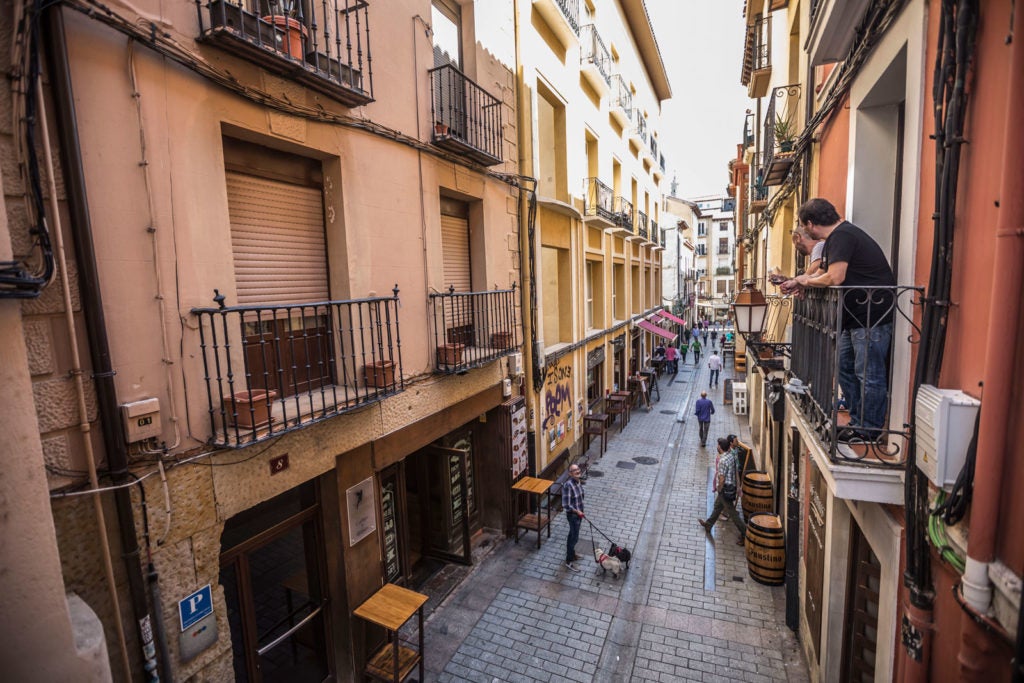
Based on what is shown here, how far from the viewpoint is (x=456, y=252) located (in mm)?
8242

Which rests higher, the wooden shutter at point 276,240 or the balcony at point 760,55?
the balcony at point 760,55

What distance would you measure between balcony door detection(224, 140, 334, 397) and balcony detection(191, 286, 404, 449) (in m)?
0.02

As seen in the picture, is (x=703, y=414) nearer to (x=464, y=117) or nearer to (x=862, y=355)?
(x=464, y=117)

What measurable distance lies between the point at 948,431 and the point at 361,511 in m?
5.55

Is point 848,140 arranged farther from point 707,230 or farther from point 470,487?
point 707,230

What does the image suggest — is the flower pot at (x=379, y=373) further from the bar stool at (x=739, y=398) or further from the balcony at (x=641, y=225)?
the bar stool at (x=739, y=398)

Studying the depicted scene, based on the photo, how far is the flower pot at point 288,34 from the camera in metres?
4.32

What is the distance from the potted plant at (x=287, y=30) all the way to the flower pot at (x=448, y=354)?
12.7 feet

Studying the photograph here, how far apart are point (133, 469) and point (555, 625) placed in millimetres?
5860

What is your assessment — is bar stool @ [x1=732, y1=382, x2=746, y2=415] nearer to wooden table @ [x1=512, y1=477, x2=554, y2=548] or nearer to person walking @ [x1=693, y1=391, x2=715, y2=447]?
person walking @ [x1=693, y1=391, x2=715, y2=447]

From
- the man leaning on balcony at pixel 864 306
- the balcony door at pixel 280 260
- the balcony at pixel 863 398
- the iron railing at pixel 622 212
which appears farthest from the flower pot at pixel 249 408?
the iron railing at pixel 622 212

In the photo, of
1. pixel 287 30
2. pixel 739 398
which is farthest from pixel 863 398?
pixel 739 398

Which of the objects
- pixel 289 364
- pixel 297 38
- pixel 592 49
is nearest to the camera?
pixel 297 38

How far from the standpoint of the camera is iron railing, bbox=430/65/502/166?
6969 mm
